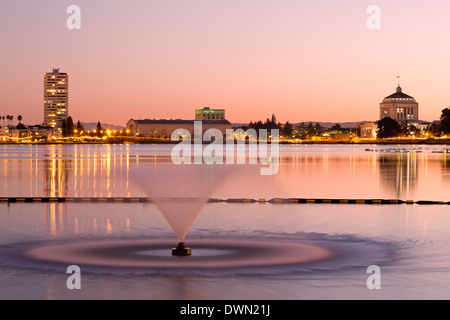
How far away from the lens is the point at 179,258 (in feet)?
72.5

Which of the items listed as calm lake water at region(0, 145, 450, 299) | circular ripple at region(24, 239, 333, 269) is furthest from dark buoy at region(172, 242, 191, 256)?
calm lake water at region(0, 145, 450, 299)

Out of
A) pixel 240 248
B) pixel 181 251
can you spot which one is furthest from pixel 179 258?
pixel 240 248

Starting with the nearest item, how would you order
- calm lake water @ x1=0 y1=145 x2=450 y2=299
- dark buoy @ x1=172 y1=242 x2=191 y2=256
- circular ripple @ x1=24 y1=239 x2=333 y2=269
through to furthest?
calm lake water @ x1=0 y1=145 x2=450 y2=299
circular ripple @ x1=24 y1=239 x2=333 y2=269
dark buoy @ x1=172 y1=242 x2=191 y2=256

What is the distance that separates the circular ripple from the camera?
21297 millimetres

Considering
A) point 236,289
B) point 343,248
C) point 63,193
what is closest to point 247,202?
point 63,193

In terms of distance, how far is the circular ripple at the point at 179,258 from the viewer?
2130 centimetres

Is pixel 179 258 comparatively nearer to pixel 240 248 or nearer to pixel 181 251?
pixel 181 251

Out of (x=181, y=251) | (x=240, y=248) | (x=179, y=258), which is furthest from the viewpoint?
(x=240, y=248)

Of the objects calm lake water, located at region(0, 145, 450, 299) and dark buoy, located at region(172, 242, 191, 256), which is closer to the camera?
calm lake water, located at region(0, 145, 450, 299)

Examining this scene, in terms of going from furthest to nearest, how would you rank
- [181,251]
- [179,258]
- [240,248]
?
[240,248] → [181,251] → [179,258]

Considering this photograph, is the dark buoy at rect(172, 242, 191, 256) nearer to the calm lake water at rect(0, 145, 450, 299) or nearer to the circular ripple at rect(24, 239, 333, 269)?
the circular ripple at rect(24, 239, 333, 269)

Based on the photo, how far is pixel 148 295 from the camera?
16719 millimetres
